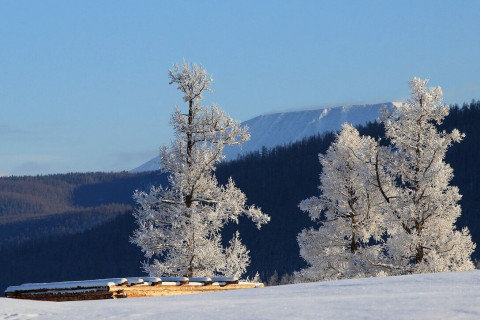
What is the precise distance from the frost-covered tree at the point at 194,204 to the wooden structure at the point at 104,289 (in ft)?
20.4

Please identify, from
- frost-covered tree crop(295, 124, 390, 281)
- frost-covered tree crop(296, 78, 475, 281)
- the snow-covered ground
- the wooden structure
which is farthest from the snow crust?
frost-covered tree crop(295, 124, 390, 281)

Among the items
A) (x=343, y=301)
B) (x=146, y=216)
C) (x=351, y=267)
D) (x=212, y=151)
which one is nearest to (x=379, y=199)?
(x=351, y=267)

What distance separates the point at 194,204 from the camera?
29.5 meters

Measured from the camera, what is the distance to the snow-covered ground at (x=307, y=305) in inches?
540

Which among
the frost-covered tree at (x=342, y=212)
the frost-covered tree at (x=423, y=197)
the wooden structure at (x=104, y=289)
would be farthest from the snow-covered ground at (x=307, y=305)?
the frost-covered tree at (x=342, y=212)

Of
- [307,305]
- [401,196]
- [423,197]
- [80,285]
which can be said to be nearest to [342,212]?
[401,196]

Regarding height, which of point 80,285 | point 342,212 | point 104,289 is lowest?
point 104,289

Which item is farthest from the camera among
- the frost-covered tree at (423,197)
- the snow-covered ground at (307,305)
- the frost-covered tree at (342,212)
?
the frost-covered tree at (342,212)

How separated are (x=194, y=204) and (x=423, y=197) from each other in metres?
8.31

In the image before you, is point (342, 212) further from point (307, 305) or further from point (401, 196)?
point (307, 305)

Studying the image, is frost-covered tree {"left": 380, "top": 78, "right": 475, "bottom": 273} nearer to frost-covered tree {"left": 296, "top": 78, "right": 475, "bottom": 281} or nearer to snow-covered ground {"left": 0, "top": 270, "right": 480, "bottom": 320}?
frost-covered tree {"left": 296, "top": 78, "right": 475, "bottom": 281}

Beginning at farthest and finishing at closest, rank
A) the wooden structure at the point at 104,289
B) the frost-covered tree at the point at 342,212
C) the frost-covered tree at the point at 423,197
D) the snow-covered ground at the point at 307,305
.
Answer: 1. the frost-covered tree at the point at 342,212
2. the frost-covered tree at the point at 423,197
3. the wooden structure at the point at 104,289
4. the snow-covered ground at the point at 307,305

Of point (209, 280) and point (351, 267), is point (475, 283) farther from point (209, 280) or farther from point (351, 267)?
point (351, 267)

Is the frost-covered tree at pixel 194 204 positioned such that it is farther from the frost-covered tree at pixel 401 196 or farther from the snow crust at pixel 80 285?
the snow crust at pixel 80 285
